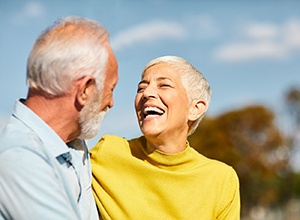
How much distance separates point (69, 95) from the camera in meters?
2.20

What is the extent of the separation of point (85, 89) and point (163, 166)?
91cm

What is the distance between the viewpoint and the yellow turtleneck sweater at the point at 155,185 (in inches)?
115

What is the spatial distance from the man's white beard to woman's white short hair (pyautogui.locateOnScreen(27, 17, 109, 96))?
0.27ft

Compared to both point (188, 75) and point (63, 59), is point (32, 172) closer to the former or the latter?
point (63, 59)

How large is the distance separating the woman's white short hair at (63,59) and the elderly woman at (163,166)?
0.77m

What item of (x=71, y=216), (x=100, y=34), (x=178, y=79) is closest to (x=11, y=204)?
(x=71, y=216)

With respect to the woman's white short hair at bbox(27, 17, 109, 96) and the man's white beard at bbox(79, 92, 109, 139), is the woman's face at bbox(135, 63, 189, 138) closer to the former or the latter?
the man's white beard at bbox(79, 92, 109, 139)

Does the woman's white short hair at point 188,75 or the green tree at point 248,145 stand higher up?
the woman's white short hair at point 188,75

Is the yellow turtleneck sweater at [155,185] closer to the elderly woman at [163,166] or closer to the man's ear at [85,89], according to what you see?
the elderly woman at [163,166]

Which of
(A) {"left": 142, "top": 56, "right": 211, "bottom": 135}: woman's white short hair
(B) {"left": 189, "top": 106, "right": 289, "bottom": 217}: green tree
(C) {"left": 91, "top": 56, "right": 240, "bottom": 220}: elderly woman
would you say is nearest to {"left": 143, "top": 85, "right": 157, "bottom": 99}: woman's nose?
(C) {"left": 91, "top": 56, "right": 240, "bottom": 220}: elderly woman

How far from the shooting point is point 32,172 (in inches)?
79.7

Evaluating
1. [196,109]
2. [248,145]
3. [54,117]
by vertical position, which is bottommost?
[248,145]

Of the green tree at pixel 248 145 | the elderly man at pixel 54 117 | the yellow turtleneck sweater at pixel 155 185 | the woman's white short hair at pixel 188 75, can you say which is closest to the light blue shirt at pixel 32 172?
the elderly man at pixel 54 117

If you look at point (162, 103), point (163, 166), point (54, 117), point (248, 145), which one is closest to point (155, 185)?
point (163, 166)
